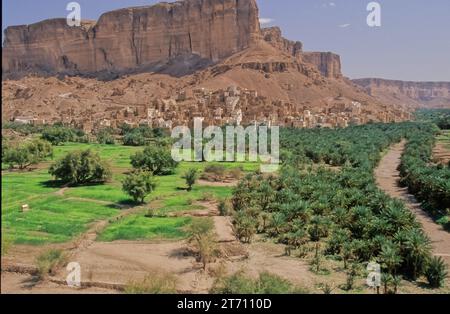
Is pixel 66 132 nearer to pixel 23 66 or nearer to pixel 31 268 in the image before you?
pixel 31 268

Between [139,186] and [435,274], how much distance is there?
2319cm

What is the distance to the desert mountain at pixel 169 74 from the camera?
11700 cm

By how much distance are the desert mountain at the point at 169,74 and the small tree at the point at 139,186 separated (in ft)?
201

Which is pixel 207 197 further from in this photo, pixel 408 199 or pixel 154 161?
pixel 408 199

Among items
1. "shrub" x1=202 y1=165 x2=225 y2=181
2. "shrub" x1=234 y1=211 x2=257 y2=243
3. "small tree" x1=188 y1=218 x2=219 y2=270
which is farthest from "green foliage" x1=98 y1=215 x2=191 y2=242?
"shrub" x1=202 y1=165 x2=225 y2=181

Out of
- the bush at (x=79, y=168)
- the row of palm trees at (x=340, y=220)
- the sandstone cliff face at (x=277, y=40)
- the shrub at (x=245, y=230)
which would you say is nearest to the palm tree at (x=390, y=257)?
the row of palm trees at (x=340, y=220)

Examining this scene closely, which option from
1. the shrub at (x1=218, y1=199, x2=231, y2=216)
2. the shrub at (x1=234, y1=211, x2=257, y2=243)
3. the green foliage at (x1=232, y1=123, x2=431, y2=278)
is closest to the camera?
the green foliage at (x1=232, y1=123, x2=431, y2=278)

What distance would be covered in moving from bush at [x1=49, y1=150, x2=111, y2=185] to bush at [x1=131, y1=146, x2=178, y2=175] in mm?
4791

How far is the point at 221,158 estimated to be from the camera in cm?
6594

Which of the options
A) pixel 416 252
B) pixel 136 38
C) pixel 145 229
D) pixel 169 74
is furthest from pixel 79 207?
pixel 136 38

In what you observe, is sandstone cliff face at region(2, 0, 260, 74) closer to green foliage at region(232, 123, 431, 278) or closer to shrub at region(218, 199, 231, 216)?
green foliage at region(232, 123, 431, 278)

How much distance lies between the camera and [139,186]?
38.3 m

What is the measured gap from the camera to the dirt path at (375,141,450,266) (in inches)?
1118
